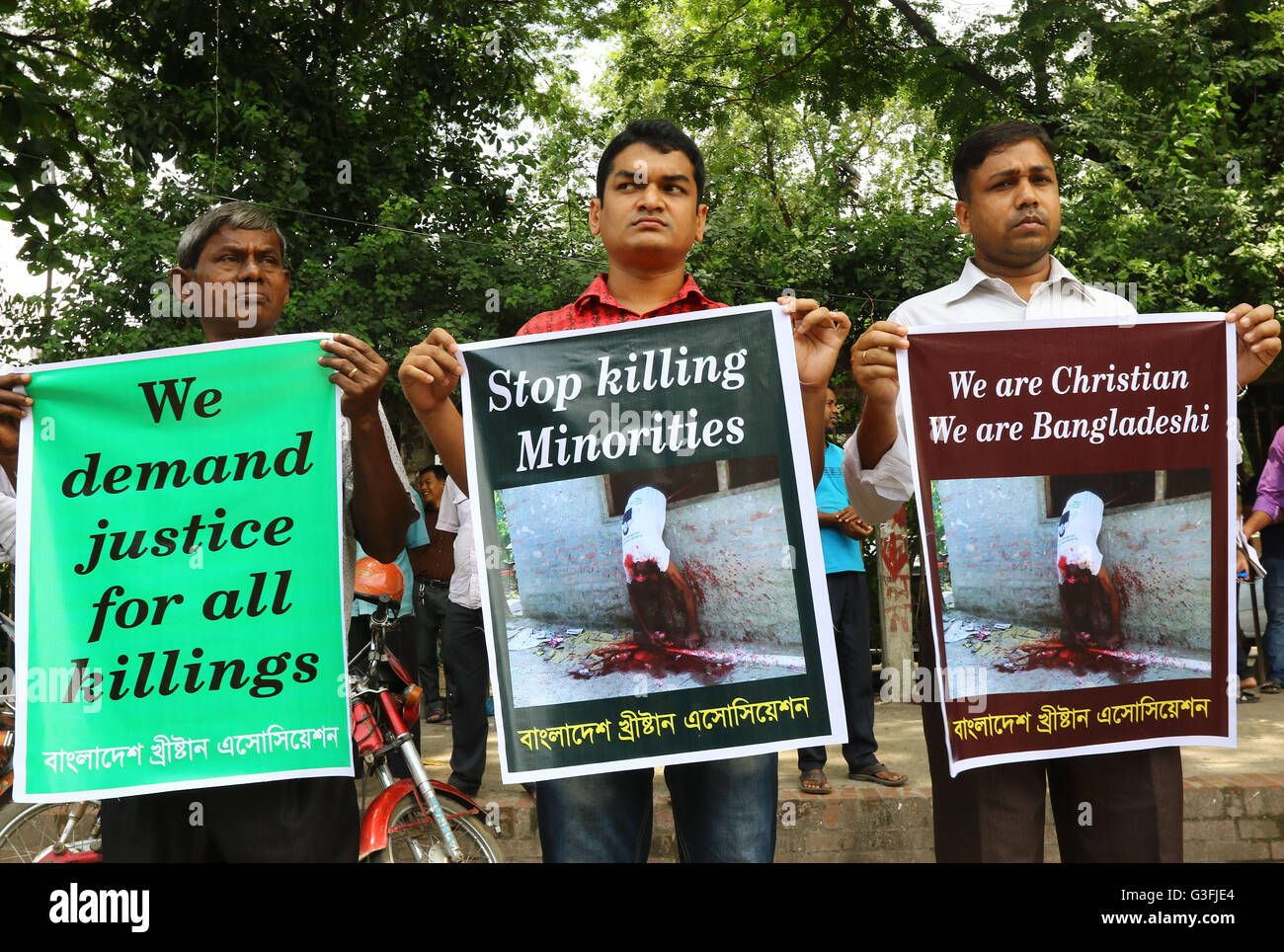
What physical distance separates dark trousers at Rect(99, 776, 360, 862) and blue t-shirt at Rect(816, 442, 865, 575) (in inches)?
134

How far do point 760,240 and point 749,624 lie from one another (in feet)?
24.2

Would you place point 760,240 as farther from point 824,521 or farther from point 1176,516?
point 1176,516

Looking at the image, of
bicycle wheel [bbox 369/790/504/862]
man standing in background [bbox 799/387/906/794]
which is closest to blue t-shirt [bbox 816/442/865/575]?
man standing in background [bbox 799/387/906/794]

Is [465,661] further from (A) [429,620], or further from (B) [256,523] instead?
(B) [256,523]

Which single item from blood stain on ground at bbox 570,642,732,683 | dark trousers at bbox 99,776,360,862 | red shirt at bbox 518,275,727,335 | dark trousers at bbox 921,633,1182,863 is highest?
red shirt at bbox 518,275,727,335

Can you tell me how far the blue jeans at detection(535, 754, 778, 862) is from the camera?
2416 mm

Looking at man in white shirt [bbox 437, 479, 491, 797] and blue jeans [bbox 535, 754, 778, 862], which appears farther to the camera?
man in white shirt [bbox 437, 479, 491, 797]

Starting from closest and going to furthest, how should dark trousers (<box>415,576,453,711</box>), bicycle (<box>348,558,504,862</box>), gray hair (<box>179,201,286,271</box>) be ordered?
gray hair (<box>179,201,286,271</box>) → bicycle (<box>348,558,504,862</box>) → dark trousers (<box>415,576,453,711</box>)

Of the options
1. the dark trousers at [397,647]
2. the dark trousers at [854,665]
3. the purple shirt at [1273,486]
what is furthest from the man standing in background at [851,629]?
the purple shirt at [1273,486]

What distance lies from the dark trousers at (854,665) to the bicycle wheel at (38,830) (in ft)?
10.1

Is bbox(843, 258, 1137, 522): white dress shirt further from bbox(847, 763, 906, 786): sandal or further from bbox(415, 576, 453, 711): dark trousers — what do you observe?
bbox(415, 576, 453, 711): dark trousers
